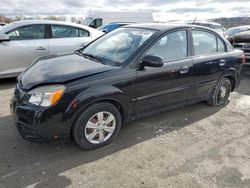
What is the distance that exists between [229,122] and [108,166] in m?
2.42

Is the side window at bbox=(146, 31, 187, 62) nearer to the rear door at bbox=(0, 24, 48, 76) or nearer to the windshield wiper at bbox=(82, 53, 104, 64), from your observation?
the windshield wiper at bbox=(82, 53, 104, 64)

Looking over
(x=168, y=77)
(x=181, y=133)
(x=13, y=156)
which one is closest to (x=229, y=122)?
(x=181, y=133)

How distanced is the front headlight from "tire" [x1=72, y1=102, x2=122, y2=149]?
0.37 metres

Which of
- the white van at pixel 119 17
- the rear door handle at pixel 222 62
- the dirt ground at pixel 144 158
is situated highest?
the white van at pixel 119 17

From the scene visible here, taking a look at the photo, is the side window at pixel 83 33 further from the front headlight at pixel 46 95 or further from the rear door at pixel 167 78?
the front headlight at pixel 46 95

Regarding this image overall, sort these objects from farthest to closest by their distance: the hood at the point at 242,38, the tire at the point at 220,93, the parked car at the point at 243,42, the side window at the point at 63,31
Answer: the hood at the point at 242,38 < the parked car at the point at 243,42 < the side window at the point at 63,31 < the tire at the point at 220,93

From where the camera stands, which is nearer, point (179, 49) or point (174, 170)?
point (174, 170)

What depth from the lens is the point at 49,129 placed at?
304cm

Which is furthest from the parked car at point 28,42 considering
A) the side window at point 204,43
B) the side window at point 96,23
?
the side window at point 96,23

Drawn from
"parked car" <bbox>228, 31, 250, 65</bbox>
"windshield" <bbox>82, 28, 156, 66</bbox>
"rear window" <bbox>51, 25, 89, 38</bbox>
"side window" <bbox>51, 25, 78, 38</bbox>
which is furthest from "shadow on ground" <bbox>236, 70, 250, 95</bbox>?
"side window" <bbox>51, 25, 78, 38</bbox>

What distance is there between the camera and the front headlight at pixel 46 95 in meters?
2.99

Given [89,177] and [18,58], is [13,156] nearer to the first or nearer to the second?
[89,177]

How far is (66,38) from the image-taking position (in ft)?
21.8

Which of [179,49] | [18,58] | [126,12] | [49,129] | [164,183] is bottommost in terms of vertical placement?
[164,183]
